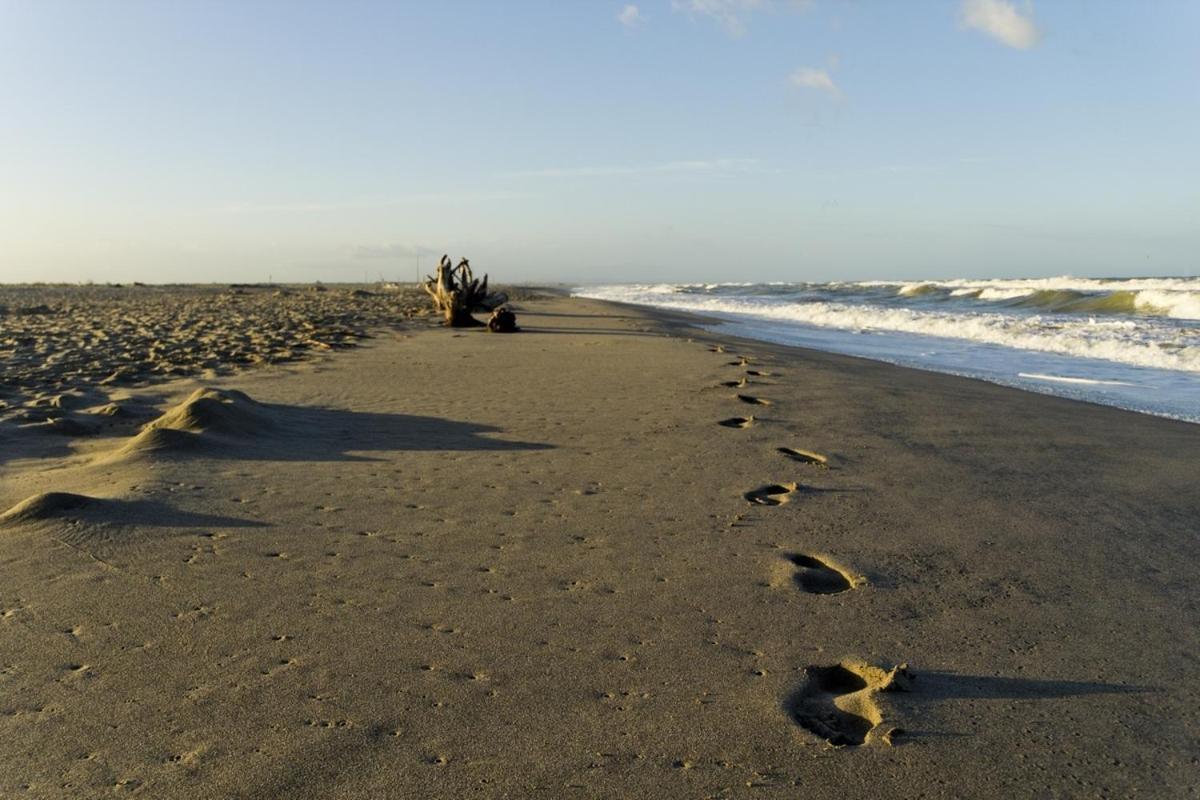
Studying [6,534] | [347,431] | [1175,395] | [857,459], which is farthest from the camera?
[1175,395]

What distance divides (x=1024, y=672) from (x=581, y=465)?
286cm

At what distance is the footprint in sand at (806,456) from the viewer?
526cm

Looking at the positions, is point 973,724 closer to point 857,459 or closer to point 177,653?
point 177,653

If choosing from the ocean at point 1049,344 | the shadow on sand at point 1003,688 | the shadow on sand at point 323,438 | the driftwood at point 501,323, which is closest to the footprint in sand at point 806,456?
the shadow on sand at point 323,438

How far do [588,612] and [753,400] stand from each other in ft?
15.4

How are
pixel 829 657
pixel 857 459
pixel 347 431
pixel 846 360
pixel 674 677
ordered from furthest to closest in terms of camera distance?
pixel 846 360, pixel 347 431, pixel 857 459, pixel 829 657, pixel 674 677

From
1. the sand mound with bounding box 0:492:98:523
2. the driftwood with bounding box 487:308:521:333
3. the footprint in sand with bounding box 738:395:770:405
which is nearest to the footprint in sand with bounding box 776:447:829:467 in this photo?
the footprint in sand with bounding box 738:395:770:405

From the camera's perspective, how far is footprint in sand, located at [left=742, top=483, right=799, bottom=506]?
4402 mm

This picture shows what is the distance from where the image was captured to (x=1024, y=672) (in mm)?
2621

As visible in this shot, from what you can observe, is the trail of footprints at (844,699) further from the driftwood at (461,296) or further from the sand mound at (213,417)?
the driftwood at (461,296)

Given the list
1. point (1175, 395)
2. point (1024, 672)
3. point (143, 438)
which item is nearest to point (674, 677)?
point (1024, 672)

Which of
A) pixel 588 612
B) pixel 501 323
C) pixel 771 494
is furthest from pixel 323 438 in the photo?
pixel 501 323

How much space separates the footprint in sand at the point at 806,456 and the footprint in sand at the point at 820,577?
1701mm

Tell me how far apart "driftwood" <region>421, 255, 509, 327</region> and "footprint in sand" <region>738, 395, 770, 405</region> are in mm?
9591
